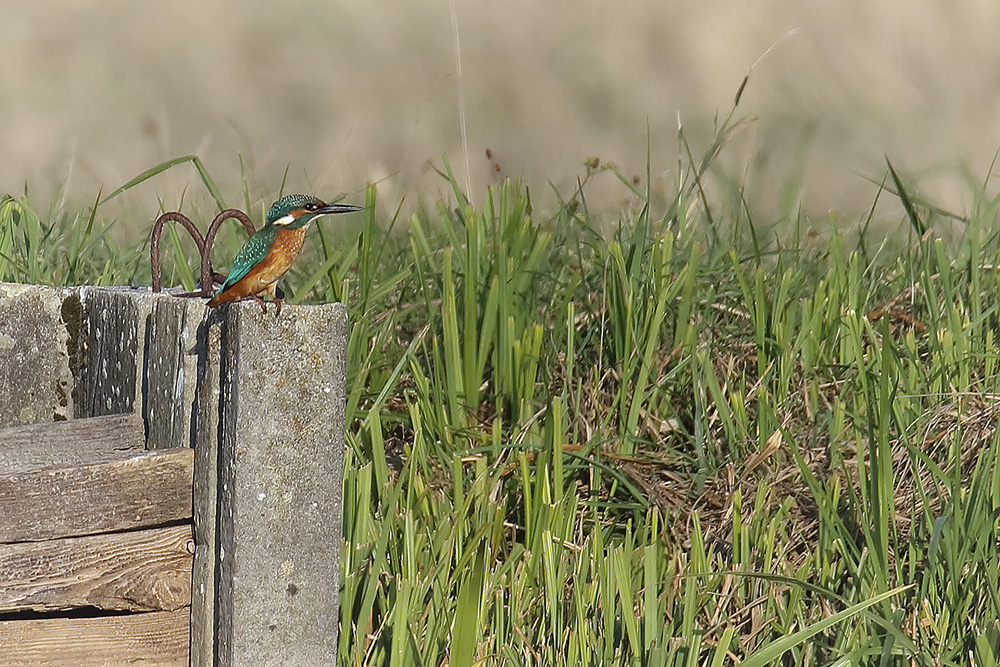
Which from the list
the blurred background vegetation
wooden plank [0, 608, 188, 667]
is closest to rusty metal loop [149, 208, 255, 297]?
wooden plank [0, 608, 188, 667]

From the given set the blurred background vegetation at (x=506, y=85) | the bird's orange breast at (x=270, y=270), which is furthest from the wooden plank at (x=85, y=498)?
the blurred background vegetation at (x=506, y=85)

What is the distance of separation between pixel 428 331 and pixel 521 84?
21.2ft

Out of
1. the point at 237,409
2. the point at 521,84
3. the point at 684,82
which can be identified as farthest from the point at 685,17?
the point at 237,409

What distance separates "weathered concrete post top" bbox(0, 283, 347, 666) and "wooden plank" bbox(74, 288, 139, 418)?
0.06 ft

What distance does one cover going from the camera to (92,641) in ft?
4.87

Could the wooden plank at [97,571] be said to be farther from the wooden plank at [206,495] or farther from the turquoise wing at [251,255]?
the turquoise wing at [251,255]

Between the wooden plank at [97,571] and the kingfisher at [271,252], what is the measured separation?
0.32 metres

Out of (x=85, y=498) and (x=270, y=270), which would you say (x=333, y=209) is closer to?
(x=270, y=270)

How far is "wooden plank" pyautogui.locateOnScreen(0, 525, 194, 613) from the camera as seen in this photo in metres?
1.43

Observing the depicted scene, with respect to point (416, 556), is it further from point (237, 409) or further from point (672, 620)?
point (237, 409)

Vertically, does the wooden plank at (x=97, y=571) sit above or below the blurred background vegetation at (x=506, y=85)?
below

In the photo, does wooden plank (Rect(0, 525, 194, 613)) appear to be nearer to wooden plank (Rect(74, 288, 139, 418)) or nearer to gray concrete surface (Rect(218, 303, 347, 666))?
gray concrete surface (Rect(218, 303, 347, 666))

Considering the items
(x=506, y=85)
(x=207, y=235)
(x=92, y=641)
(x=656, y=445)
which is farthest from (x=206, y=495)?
(x=506, y=85)

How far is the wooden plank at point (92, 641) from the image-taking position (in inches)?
57.5
